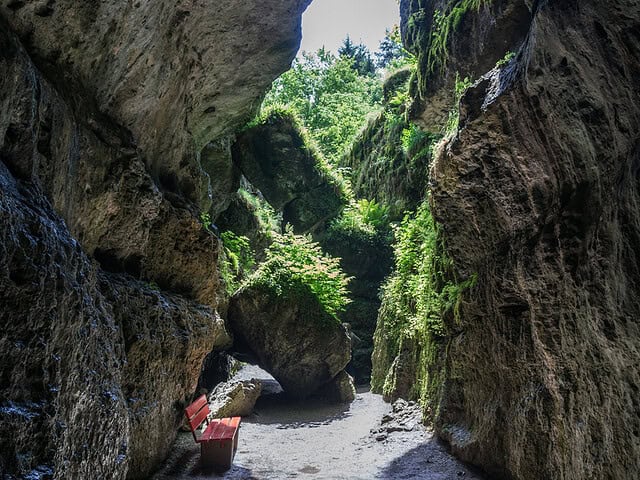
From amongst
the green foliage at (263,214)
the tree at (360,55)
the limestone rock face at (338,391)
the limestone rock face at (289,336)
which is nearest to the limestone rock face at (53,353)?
the limestone rock face at (289,336)

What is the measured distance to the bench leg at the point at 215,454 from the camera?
19.4 ft

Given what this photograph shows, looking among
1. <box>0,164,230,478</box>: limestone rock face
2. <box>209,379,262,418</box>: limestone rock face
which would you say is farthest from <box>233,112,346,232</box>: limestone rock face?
<box>0,164,230,478</box>: limestone rock face

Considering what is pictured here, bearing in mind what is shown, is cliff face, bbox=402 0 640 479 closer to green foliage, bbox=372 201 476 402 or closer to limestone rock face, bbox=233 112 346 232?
green foliage, bbox=372 201 476 402

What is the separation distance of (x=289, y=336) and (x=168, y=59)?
8.27 metres

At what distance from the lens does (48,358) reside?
2.72 meters

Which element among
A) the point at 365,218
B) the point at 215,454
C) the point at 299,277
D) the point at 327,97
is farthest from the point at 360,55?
the point at 215,454

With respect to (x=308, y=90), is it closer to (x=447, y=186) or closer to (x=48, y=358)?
(x=447, y=186)

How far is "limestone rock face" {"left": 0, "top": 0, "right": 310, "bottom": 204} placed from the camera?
12.8ft

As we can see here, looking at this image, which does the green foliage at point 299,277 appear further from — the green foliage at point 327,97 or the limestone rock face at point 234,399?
the green foliage at point 327,97

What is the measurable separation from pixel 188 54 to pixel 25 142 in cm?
390

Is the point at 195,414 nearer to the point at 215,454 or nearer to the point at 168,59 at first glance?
the point at 215,454

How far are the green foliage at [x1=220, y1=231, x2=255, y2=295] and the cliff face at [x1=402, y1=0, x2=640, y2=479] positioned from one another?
6919mm

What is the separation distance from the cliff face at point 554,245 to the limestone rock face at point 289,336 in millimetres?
5751

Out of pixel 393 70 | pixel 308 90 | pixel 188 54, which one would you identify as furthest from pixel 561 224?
pixel 308 90
